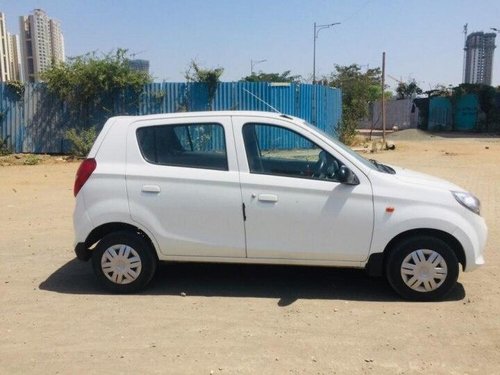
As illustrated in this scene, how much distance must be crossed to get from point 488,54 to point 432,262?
2977 inches

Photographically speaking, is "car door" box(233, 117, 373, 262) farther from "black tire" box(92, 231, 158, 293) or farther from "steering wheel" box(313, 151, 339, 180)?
"black tire" box(92, 231, 158, 293)

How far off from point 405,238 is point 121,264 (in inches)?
104

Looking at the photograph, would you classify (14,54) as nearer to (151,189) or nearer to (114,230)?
(114,230)

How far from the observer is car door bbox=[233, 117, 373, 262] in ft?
15.1

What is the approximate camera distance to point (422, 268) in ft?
15.1

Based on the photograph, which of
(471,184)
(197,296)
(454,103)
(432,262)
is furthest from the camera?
(454,103)

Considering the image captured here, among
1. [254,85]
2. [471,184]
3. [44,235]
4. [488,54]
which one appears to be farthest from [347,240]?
[488,54]

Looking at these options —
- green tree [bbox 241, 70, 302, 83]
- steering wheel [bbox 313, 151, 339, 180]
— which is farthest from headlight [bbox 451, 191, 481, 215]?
green tree [bbox 241, 70, 302, 83]

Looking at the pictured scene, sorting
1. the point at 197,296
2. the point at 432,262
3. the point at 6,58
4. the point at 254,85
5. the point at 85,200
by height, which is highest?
the point at 6,58

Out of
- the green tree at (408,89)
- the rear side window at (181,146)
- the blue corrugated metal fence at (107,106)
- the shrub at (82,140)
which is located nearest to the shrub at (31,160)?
the blue corrugated metal fence at (107,106)

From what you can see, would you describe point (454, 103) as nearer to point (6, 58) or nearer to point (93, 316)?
point (93, 316)

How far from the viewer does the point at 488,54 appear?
232 feet

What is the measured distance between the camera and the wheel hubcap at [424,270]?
15.0 feet

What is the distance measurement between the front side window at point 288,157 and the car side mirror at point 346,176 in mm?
71
